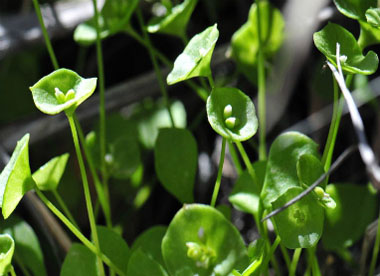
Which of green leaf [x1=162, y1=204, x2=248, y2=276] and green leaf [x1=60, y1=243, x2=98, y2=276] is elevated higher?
green leaf [x1=162, y1=204, x2=248, y2=276]

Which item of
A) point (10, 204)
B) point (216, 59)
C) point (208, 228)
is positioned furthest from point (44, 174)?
point (216, 59)

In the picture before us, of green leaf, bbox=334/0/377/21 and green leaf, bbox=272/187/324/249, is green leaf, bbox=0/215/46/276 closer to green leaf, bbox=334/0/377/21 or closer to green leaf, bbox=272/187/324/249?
green leaf, bbox=272/187/324/249

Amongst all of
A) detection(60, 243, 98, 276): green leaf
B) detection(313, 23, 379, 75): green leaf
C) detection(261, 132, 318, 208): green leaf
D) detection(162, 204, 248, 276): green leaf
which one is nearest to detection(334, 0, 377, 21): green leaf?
detection(313, 23, 379, 75): green leaf

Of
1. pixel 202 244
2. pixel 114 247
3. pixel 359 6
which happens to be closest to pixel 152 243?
pixel 114 247

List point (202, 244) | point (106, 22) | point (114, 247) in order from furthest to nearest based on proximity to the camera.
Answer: point (106, 22) < point (114, 247) < point (202, 244)

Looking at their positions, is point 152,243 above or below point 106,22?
below

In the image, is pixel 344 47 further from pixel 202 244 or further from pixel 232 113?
pixel 202 244

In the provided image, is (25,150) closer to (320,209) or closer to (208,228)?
(208,228)
